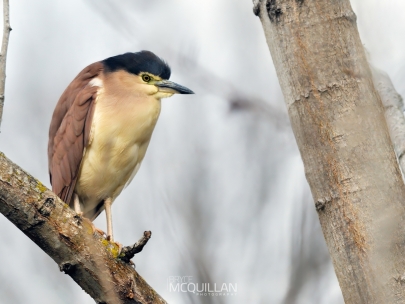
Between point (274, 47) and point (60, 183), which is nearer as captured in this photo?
point (274, 47)

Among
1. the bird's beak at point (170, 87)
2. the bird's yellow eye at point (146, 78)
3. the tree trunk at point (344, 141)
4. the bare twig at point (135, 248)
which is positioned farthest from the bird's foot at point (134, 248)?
the bird's yellow eye at point (146, 78)

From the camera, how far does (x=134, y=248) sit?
2.23 m

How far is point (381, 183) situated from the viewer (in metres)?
1.64

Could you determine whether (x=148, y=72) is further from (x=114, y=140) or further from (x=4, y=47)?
(x=4, y=47)

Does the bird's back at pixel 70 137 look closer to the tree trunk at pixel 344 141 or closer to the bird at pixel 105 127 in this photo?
the bird at pixel 105 127

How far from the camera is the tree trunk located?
1.61m

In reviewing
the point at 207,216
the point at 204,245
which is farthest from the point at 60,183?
the point at 204,245

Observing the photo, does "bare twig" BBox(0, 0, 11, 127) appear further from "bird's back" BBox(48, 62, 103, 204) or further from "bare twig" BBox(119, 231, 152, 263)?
"bird's back" BBox(48, 62, 103, 204)

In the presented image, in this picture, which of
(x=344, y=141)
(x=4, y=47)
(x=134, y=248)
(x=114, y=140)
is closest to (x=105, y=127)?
(x=114, y=140)

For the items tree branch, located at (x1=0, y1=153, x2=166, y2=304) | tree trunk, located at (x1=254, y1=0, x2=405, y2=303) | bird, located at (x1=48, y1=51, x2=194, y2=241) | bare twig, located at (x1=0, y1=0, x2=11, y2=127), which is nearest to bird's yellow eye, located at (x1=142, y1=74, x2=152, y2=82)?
bird, located at (x1=48, y1=51, x2=194, y2=241)

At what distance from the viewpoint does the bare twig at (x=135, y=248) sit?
213 cm

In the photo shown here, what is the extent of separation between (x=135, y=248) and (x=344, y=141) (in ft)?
3.39

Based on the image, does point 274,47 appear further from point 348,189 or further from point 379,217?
point 379,217

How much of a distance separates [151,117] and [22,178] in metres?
2.17
